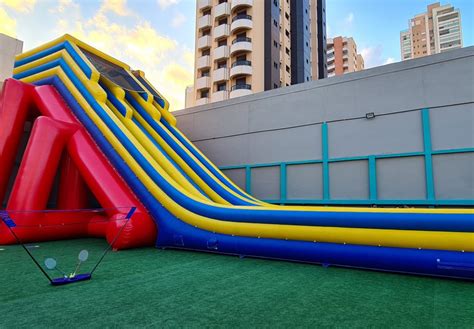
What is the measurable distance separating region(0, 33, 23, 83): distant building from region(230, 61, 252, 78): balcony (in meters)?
12.6

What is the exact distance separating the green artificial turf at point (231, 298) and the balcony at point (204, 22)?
20.4m

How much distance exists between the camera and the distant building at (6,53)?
7.19 metres

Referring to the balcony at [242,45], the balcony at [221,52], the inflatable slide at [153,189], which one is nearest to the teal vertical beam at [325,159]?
the inflatable slide at [153,189]

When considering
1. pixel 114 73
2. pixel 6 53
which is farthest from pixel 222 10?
pixel 114 73

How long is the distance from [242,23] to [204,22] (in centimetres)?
303

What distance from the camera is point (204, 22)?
820 inches

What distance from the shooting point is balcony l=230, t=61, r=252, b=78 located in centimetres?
1869

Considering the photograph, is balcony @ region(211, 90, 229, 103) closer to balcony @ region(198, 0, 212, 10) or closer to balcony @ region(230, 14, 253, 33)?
balcony @ region(230, 14, 253, 33)

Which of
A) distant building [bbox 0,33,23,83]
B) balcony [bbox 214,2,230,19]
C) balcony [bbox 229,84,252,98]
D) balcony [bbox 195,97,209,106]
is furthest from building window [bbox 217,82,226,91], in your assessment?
distant building [bbox 0,33,23,83]

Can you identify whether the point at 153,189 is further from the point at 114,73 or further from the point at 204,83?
the point at 204,83

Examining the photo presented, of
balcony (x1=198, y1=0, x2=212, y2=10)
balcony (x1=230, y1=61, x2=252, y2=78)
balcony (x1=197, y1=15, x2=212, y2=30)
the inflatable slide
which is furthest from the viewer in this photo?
balcony (x1=198, y1=0, x2=212, y2=10)

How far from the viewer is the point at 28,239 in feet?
13.3

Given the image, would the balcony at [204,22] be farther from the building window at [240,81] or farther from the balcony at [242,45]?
the building window at [240,81]

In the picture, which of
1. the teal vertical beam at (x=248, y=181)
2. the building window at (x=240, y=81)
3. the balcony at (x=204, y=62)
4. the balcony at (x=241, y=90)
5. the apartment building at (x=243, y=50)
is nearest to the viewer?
the teal vertical beam at (x=248, y=181)
